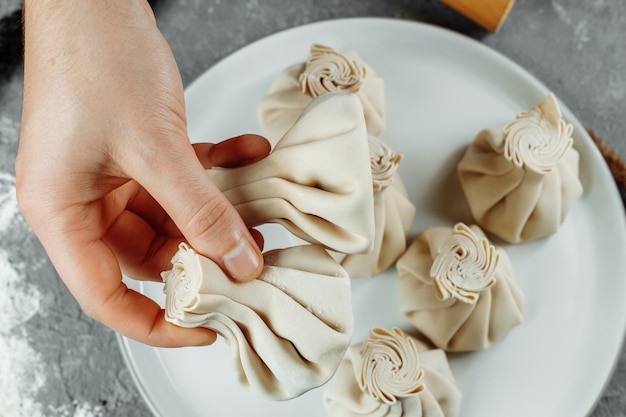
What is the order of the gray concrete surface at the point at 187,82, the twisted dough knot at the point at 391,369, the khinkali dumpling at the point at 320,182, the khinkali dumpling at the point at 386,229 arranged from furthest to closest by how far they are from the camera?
the gray concrete surface at the point at 187,82 → the khinkali dumpling at the point at 386,229 → the twisted dough knot at the point at 391,369 → the khinkali dumpling at the point at 320,182

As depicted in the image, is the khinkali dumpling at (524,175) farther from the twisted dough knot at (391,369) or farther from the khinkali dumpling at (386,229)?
the twisted dough knot at (391,369)

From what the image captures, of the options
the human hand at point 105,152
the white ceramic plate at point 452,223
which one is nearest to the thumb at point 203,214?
the human hand at point 105,152

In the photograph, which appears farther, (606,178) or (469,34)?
(469,34)

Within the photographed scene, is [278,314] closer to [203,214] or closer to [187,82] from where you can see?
[203,214]

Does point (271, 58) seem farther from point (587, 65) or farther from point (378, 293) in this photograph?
point (587, 65)

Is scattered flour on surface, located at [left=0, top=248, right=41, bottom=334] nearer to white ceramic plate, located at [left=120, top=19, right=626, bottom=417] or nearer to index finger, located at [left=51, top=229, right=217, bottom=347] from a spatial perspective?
white ceramic plate, located at [left=120, top=19, right=626, bottom=417]

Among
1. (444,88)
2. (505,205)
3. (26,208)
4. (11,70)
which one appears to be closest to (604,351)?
(505,205)
